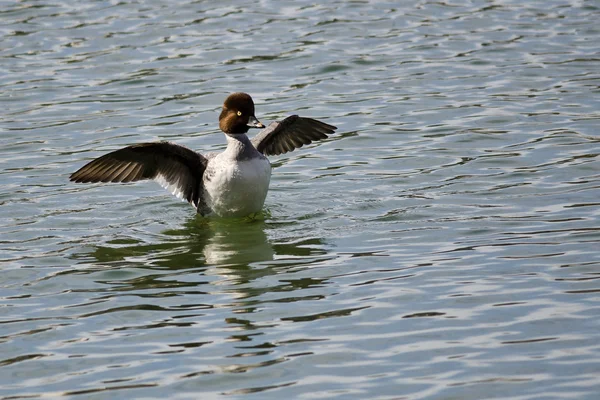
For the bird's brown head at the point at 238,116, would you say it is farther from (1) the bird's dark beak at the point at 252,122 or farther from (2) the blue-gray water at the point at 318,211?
(2) the blue-gray water at the point at 318,211

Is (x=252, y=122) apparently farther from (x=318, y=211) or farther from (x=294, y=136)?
(x=294, y=136)

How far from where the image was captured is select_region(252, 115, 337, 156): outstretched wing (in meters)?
12.7

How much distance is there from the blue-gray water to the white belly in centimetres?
27

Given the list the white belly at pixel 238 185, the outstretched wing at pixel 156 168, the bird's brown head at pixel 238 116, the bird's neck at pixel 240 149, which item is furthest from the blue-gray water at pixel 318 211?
the bird's brown head at pixel 238 116

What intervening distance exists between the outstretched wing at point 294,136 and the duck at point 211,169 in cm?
112

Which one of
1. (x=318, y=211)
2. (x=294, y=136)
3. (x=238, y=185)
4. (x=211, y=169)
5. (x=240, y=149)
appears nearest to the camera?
(x=238, y=185)

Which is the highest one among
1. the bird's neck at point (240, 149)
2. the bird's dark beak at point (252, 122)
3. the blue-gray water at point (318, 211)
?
the bird's dark beak at point (252, 122)

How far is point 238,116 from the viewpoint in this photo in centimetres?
1142

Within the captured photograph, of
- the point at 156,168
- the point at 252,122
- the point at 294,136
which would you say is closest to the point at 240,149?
the point at 252,122

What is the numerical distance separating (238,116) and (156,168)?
1.04 meters

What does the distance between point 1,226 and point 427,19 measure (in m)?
9.94

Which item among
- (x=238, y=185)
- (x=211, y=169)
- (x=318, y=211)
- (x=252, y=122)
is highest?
(x=252, y=122)

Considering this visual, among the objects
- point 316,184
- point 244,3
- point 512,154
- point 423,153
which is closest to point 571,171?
point 512,154

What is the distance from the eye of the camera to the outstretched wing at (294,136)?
12.7 meters
